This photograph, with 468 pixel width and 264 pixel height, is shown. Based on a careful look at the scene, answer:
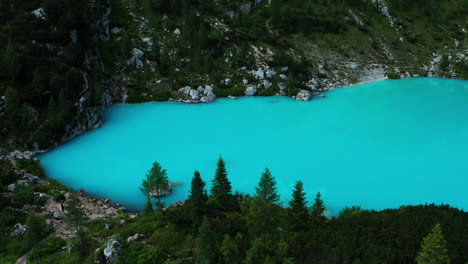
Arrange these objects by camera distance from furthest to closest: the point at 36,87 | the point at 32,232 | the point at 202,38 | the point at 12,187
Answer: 1. the point at 202,38
2. the point at 36,87
3. the point at 12,187
4. the point at 32,232

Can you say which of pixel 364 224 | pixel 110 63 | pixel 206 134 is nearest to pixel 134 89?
pixel 110 63

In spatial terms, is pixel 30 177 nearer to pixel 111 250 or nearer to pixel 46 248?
pixel 46 248

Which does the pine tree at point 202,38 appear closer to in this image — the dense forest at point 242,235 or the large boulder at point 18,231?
the dense forest at point 242,235

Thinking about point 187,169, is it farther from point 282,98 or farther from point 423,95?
point 423,95

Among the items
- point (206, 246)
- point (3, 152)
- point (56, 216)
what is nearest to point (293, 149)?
point (206, 246)

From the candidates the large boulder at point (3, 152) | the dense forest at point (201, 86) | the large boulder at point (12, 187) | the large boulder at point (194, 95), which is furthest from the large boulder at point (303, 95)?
the large boulder at point (12, 187)

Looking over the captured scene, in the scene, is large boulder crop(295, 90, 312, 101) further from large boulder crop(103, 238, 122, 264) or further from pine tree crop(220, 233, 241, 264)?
large boulder crop(103, 238, 122, 264)
